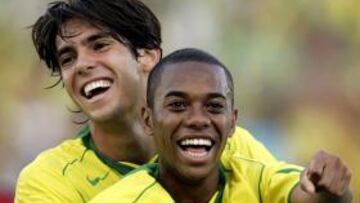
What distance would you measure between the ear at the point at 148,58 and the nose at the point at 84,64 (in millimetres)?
178

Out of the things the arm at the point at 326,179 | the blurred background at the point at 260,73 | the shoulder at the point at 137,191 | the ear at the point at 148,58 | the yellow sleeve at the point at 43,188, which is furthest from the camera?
the blurred background at the point at 260,73

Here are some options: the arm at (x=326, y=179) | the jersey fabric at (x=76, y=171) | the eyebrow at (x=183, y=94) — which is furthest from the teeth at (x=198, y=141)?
the jersey fabric at (x=76, y=171)

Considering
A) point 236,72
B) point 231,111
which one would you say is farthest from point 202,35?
point 231,111

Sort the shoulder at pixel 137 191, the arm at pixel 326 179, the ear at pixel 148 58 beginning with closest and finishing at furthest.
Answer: the arm at pixel 326 179 < the shoulder at pixel 137 191 < the ear at pixel 148 58

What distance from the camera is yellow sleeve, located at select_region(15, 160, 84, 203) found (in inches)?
121

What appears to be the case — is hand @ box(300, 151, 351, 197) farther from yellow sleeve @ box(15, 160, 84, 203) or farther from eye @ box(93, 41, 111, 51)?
eye @ box(93, 41, 111, 51)

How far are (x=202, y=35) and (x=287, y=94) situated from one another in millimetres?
526

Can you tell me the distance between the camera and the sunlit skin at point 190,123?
2650 millimetres

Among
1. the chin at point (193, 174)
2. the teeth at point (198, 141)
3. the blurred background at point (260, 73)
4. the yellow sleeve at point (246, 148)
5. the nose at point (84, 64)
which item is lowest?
the blurred background at point (260, 73)

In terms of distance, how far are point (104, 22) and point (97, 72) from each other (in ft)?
0.53

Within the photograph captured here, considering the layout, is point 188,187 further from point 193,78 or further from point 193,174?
point 193,78

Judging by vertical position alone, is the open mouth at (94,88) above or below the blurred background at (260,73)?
above

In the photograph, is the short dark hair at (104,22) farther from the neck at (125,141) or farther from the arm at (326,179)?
the arm at (326,179)

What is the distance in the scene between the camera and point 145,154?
3.26 meters
